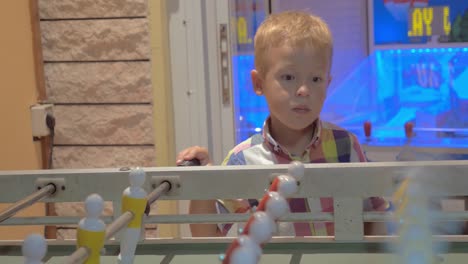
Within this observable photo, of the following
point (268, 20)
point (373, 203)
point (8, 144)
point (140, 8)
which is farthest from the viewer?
point (140, 8)

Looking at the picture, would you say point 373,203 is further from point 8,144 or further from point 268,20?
point 8,144

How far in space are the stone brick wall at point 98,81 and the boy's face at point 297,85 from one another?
129 cm

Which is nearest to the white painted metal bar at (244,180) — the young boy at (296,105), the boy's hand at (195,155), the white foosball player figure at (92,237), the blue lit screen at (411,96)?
the boy's hand at (195,155)

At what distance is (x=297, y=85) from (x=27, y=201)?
1.98 feet

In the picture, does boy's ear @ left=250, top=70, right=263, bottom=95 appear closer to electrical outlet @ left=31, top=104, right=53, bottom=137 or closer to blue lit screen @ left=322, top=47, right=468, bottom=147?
electrical outlet @ left=31, top=104, right=53, bottom=137

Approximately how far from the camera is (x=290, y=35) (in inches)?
56.4

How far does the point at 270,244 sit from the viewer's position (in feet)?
3.56

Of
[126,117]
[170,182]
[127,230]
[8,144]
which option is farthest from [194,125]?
[127,230]

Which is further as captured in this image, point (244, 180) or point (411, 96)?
point (411, 96)

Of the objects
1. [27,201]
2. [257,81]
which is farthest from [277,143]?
[27,201]

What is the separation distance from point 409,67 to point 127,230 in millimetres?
3233

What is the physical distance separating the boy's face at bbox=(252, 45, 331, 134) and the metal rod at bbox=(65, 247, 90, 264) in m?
0.79

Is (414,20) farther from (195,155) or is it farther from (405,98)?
(195,155)

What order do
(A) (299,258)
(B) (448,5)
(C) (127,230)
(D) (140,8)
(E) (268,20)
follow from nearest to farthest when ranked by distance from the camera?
(C) (127,230), (A) (299,258), (E) (268,20), (D) (140,8), (B) (448,5)
